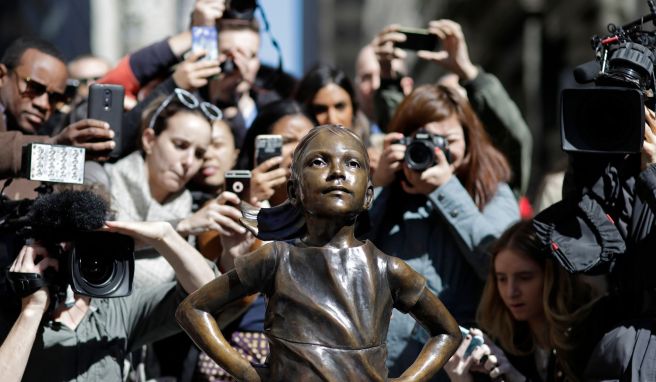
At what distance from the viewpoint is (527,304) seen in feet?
20.1

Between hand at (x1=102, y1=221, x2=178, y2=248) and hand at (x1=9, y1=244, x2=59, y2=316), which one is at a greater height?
hand at (x1=102, y1=221, x2=178, y2=248)

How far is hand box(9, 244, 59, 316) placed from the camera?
5.41 metres

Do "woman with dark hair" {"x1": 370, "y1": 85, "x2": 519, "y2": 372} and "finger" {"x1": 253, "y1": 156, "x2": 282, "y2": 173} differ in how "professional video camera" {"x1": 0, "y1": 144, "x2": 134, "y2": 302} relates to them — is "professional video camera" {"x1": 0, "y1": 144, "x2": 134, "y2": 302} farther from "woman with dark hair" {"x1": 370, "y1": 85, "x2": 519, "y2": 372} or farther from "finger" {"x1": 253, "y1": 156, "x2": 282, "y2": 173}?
"woman with dark hair" {"x1": 370, "y1": 85, "x2": 519, "y2": 372}

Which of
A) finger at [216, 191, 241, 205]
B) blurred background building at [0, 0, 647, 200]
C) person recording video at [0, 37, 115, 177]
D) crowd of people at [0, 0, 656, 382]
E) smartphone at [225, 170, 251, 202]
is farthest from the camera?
blurred background building at [0, 0, 647, 200]

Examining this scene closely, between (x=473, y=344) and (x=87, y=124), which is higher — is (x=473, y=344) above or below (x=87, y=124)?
below

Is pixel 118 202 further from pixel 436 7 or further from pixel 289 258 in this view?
pixel 436 7

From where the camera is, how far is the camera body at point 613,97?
540cm

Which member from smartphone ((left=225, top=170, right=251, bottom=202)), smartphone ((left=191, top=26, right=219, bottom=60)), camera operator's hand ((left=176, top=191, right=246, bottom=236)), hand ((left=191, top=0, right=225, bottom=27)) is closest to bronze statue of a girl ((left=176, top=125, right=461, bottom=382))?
camera operator's hand ((left=176, top=191, right=246, bottom=236))

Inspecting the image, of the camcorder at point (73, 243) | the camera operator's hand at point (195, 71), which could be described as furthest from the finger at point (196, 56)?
the camcorder at point (73, 243)

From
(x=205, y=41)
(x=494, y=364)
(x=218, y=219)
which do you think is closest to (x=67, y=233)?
(x=218, y=219)

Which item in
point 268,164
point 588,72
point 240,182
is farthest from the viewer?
point 268,164

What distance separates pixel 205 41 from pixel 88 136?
4.45ft

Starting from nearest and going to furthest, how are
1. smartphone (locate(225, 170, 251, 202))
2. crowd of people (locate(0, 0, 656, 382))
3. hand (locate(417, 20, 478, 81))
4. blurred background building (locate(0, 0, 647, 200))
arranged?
crowd of people (locate(0, 0, 656, 382))
smartphone (locate(225, 170, 251, 202))
hand (locate(417, 20, 478, 81))
blurred background building (locate(0, 0, 647, 200))

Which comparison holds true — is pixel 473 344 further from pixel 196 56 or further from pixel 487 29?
pixel 487 29
